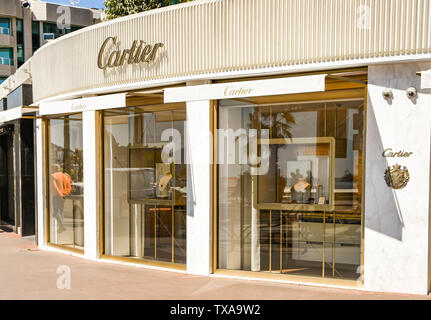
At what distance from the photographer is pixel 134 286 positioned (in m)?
8.13

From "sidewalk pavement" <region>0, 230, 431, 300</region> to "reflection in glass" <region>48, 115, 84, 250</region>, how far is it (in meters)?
1.41

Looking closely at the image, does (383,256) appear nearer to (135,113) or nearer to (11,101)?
(135,113)

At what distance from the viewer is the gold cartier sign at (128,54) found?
9.46 meters

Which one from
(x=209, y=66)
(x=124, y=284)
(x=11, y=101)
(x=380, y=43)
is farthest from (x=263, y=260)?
(x=11, y=101)

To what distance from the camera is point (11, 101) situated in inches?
618

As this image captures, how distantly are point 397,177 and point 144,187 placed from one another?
17.0 feet

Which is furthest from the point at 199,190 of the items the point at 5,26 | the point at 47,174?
the point at 5,26

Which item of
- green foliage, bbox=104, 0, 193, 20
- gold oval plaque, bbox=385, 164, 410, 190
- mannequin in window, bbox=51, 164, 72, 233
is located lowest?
mannequin in window, bbox=51, 164, 72, 233

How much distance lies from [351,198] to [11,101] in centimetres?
1226

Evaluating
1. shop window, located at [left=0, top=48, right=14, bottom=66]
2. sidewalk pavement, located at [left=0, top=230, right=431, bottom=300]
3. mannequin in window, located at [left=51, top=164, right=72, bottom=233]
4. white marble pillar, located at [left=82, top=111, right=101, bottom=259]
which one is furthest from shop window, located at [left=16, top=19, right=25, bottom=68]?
sidewalk pavement, located at [left=0, top=230, right=431, bottom=300]

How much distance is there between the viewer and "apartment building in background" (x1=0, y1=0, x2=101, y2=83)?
41.3 metres

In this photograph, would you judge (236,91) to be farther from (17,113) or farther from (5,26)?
(5,26)

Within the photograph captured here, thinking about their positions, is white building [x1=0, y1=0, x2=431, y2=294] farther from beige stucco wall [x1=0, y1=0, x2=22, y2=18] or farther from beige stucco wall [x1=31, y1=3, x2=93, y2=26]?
beige stucco wall [x1=31, y1=3, x2=93, y2=26]
